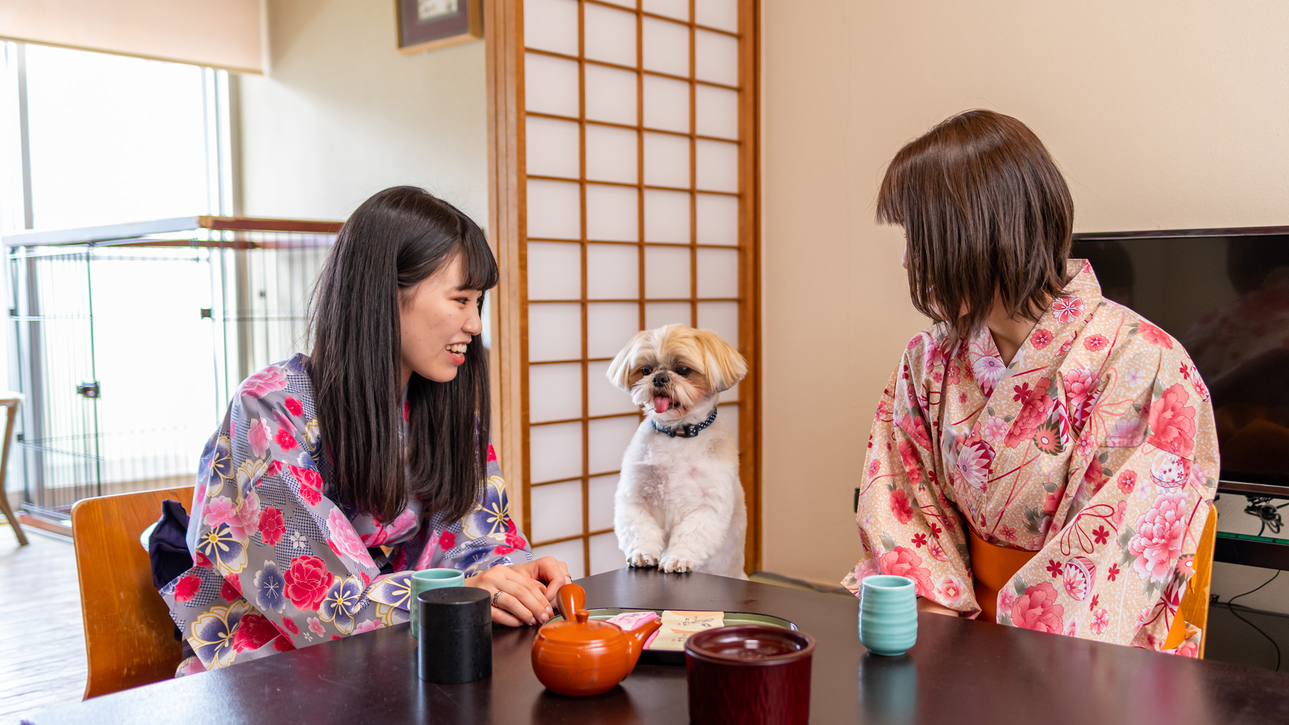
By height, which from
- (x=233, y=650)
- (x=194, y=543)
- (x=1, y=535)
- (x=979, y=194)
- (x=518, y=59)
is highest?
(x=518, y=59)

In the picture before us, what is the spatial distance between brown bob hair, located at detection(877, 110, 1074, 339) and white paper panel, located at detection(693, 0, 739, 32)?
7.76ft

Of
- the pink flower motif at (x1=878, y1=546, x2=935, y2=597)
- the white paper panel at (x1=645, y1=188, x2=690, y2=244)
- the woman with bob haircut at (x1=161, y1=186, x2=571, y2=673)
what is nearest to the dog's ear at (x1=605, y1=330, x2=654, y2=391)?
the woman with bob haircut at (x1=161, y1=186, x2=571, y2=673)

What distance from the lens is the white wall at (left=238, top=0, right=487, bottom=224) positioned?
5051 mm

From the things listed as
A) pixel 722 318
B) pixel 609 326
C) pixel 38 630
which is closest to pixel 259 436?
pixel 609 326

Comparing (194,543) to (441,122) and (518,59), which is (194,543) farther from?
(441,122)

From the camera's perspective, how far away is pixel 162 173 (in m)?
6.32

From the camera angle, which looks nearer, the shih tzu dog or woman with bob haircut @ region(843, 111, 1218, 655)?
woman with bob haircut @ region(843, 111, 1218, 655)

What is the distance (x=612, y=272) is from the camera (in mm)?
3480

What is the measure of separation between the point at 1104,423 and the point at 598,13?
247 cm

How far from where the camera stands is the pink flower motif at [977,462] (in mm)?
1615

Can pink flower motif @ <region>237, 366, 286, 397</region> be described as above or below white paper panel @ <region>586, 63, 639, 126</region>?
below

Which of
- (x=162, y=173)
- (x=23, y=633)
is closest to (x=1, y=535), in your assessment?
(x=23, y=633)

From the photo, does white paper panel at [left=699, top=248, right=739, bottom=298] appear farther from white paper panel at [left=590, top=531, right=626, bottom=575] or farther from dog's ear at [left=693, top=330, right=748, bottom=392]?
dog's ear at [left=693, top=330, right=748, bottom=392]

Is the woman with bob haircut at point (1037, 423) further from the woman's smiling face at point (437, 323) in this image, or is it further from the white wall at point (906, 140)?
the white wall at point (906, 140)
